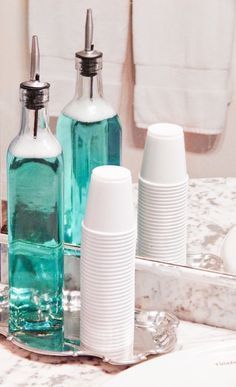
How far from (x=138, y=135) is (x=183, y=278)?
0.72 feet

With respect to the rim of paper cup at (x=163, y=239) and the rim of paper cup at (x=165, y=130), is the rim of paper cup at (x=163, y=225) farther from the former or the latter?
the rim of paper cup at (x=165, y=130)

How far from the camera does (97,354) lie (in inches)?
42.8

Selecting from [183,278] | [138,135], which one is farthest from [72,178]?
[183,278]

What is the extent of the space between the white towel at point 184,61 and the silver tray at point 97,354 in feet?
0.92

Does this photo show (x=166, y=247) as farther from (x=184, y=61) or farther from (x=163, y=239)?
(x=184, y=61)

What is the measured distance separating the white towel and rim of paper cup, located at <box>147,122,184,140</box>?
2 centimetres

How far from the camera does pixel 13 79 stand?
48.4 inches

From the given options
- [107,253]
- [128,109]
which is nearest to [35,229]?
[107,253]

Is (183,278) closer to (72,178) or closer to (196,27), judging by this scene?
(72,178)

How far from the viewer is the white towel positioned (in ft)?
3.67

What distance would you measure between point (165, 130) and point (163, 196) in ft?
0.30

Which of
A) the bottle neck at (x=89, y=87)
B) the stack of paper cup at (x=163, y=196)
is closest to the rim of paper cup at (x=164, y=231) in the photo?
the stack of paper cup at (x=163, y=196)

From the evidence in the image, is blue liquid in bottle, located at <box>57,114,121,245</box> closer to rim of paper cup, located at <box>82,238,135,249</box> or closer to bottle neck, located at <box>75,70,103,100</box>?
bottle neck, located at <box>75,70,103,100</box>

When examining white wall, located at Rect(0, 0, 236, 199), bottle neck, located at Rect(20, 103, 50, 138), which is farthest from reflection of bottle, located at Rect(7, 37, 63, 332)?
white wall, located at Rect(0, 0, 236, 199)
